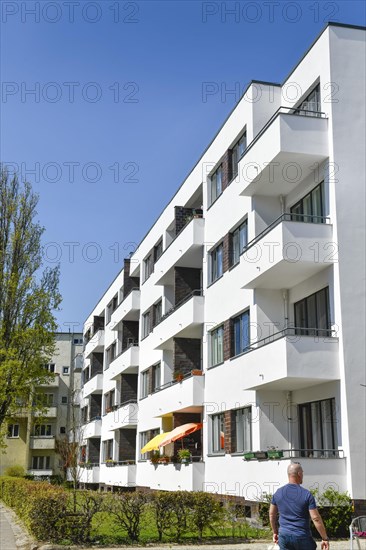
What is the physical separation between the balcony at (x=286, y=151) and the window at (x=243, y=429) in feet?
25.5

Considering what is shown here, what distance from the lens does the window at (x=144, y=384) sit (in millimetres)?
39750

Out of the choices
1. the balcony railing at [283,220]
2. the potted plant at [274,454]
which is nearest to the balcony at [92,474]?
the balcony railing at [283,220]

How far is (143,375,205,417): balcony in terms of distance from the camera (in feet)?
91.2

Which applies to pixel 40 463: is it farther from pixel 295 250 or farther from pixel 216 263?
pixel 295 250

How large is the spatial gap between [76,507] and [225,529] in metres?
4.18

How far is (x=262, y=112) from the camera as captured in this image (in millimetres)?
24641

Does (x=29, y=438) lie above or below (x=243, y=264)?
below

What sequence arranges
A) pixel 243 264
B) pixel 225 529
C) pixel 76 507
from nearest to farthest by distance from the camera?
pixel 76 507 → pixel 225 529 → pixel 243 264

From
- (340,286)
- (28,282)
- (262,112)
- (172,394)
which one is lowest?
(172,394)

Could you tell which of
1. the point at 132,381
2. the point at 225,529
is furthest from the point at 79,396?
the point at 225,529

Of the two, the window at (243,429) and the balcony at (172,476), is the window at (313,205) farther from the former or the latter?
the balcony at (172,476)

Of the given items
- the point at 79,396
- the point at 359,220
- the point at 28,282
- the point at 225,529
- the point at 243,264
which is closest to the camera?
the point at 225,529

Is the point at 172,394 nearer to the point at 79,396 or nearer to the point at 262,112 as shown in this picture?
the point at 262,112

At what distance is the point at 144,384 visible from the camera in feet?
132
